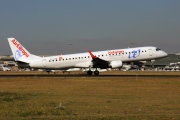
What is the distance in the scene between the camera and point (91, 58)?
65875 millimetres

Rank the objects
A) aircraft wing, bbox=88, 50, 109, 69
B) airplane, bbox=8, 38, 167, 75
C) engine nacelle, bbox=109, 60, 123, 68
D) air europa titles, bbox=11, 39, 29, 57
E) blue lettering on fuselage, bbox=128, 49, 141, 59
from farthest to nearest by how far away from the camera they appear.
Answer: air europa titles, bbox=11, 39, 29, 57 < airplane, bbox=8, 38, 167, 75 < blue lettering on fuselage, bbox=128, 49, 141, 59 < aircraft wing, bbox=88, 50, 109, 69 < engine nacelle, bbox=109, 60, 123, 68

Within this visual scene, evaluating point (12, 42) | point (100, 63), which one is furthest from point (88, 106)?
point (12, 42)

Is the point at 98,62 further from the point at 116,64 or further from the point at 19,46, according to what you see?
the point at 19,46

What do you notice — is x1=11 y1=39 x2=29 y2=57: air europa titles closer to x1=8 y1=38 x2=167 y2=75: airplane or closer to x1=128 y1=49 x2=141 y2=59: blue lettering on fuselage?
x1=8 y1=38 x2=167 y2=75: airplane

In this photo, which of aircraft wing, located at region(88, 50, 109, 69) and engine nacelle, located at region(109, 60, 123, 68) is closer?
engine nacelle, located at region(109, 60, 123, 68)

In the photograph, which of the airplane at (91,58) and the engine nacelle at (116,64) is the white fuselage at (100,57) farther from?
the engine nacelle at (116,64)

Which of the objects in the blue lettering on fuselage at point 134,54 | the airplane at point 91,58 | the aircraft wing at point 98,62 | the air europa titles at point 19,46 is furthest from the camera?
the air europa titles at point 19,46

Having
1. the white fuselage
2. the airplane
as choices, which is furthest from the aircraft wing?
the white fuselage

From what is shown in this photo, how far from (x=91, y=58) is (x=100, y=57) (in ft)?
5.03

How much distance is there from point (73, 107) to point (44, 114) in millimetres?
3437

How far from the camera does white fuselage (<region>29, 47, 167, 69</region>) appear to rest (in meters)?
64.1

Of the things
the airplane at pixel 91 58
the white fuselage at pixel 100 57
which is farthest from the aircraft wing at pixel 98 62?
the white fuselage at pixel 100 57

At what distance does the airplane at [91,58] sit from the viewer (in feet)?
210

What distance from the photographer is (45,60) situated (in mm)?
66875
